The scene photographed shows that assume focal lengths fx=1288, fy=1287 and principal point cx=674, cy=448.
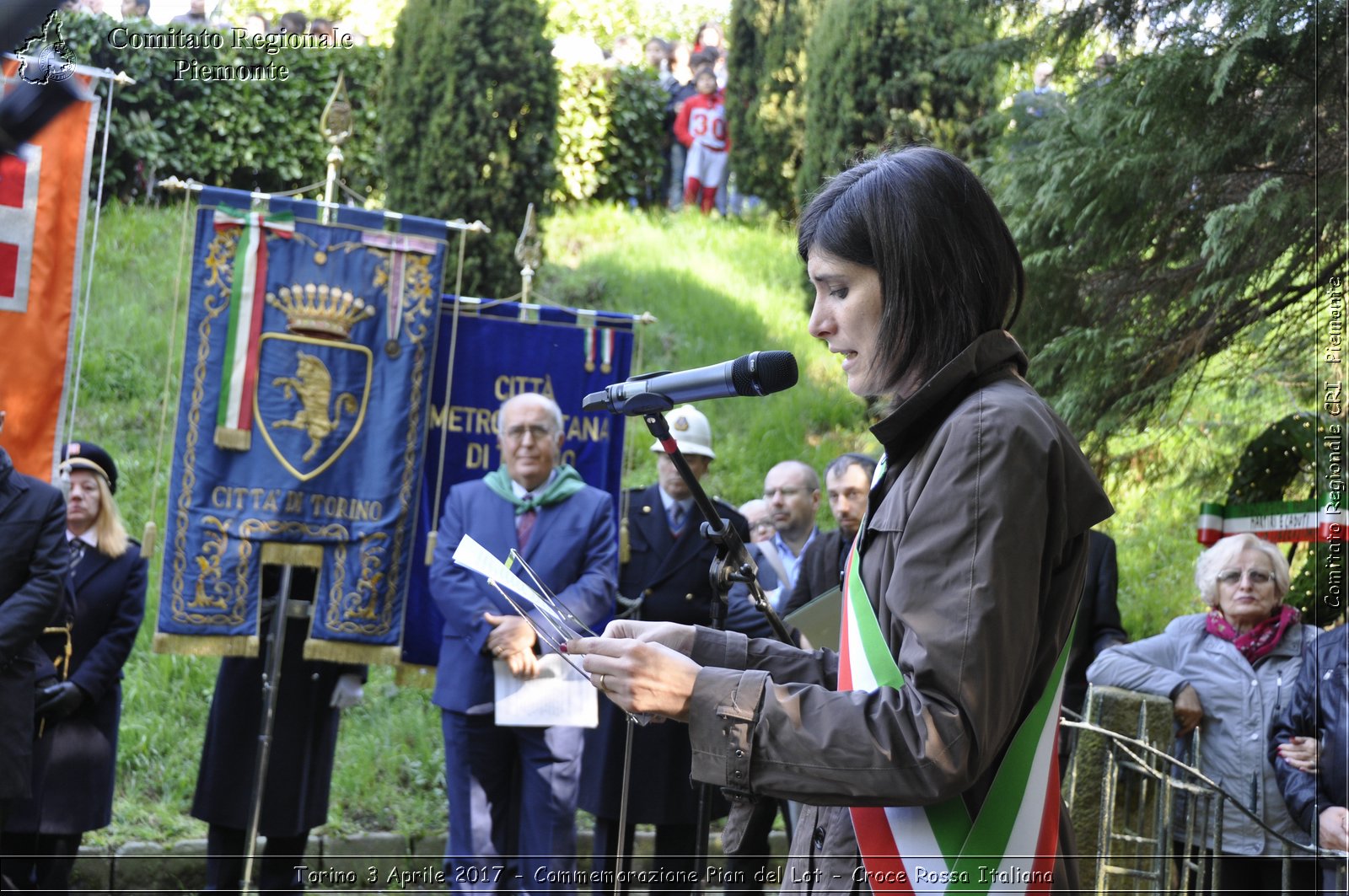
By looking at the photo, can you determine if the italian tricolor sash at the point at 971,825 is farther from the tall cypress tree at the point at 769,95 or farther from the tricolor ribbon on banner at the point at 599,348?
the tall cypress tree at the point at 769,95

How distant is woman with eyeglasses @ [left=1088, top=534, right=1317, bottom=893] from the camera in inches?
194

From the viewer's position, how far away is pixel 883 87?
40.4 ft

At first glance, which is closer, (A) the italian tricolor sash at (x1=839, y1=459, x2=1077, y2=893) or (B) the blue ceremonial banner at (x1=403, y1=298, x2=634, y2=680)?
(A) the italian tricolor sash at (x1=839, y1=459, x2=1077, y2=893)

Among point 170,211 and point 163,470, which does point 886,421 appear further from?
point 170,211

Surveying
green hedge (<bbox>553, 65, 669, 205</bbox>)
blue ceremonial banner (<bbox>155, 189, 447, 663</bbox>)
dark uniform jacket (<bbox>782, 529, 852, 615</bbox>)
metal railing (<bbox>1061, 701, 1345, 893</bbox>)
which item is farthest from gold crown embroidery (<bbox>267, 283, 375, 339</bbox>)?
green hedge (<bbox>553, 65, 669, 205</bbox>)

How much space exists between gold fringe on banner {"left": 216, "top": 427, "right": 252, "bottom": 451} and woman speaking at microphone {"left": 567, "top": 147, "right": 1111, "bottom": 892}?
4120mm

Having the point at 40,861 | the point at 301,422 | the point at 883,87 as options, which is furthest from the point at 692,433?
the point at 883,87

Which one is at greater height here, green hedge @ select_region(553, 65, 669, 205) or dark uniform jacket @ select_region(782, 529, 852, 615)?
green hedge @ select_region(553, 65, 669, 205)

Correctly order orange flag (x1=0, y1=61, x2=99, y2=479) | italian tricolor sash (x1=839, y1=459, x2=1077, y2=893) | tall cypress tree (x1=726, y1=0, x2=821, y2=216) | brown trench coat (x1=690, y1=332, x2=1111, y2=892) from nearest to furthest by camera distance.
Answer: brown trench coat (x1=690, y1=332, x2=1111, y2=892), italian tricolor sash (x1=839, y1=459, x2=1077, y2=893), orange flag (x1=0, y1=61, x2=99, y2=479), tall cypress tree (x1=726, y1=0, x2=821, y2=216)

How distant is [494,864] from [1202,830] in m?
2.88

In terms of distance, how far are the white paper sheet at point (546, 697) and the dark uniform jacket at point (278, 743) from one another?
0.98 metres

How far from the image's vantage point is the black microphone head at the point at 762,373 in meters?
2.57

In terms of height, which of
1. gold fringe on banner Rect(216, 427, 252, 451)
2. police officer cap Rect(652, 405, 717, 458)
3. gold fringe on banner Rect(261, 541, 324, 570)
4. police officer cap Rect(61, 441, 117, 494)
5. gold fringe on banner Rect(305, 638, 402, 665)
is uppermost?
police officer cap Rect(652, 405, 717, 458)

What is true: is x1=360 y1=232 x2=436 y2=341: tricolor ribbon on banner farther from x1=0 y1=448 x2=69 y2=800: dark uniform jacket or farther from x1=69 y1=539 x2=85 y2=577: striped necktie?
x1=0 y1=448 x2=69 y2=800: dark uniform jacket
